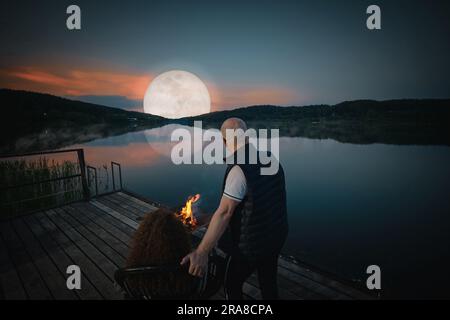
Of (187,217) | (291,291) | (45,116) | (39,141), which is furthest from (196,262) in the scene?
(45,116)

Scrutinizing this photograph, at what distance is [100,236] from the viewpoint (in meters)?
5.10

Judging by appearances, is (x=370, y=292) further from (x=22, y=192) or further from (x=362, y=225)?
(x=22, y=192)

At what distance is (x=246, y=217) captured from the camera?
209 centimetres

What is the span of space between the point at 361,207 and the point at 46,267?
44.6 ft

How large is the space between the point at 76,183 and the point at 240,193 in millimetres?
12884

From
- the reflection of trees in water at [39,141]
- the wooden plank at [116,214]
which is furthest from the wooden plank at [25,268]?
the reflection of trees in water at [39,141]

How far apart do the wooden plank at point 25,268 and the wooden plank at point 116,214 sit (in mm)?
1893

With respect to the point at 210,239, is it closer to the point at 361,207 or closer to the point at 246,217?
the point at 246,217

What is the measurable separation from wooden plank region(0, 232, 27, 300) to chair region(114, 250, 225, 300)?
8.53 ft

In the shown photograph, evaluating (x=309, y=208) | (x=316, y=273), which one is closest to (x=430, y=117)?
(x=309, y=208)

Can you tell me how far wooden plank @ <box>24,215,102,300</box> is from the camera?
337 centimetres

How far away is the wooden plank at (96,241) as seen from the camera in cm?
423

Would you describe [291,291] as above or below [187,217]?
below
